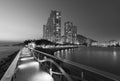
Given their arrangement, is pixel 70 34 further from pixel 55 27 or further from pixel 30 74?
pixel 30 74

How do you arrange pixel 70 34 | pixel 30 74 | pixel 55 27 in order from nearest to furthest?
pixel 30 74, pixel 55 27, pixel 70 34

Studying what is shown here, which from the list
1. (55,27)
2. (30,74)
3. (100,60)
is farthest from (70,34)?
(30,74)

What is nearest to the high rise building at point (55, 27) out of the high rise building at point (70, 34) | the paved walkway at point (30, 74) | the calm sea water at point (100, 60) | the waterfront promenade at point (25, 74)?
the high rise building at point (70, 34)

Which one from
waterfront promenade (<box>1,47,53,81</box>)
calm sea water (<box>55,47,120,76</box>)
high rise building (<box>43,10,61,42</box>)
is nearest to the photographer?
waterfront promenade (<box>1,47,53,81</box>)

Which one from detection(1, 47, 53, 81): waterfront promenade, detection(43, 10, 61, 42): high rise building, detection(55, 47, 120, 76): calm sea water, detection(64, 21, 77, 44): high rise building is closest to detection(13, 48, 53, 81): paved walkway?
detection(1, 47, 53, 81): waterfront promenade

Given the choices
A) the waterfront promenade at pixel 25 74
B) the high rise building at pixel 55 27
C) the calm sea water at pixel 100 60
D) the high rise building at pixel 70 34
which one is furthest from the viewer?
the high rise building at pixel 70 34

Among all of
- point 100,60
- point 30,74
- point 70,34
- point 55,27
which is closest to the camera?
point 30,74

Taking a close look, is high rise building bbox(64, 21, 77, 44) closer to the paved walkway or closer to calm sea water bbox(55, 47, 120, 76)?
calm sea water bbox(55, 47, 120, 76)

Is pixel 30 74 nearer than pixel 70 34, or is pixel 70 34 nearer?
pixel 30 74

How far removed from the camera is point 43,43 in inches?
3228

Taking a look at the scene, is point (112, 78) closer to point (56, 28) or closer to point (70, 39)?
point (56, 28)

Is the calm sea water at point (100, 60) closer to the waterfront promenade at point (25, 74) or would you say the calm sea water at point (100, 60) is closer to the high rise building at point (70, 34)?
the waterfront promenade at point (25, 74)

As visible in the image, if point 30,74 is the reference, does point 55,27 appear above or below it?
above

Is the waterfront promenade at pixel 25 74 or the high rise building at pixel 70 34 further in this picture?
the high rise building at pixel 70 34
